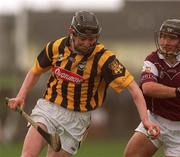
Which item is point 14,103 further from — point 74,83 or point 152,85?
point 152,85

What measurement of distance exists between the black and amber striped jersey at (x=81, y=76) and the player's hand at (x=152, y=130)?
581 millimetres

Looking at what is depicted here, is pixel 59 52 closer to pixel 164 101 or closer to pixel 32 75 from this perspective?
pixel 32 75

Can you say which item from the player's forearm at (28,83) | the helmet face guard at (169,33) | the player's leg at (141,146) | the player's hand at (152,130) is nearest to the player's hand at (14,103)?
the player's forearm at (28,83)

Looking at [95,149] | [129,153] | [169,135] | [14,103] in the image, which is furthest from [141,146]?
[95,149]

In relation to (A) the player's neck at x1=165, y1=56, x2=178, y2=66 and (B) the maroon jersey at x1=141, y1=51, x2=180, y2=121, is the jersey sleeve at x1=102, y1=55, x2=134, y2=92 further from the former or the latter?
(A) the player's neck at x1=165, y1=56, x2=178, y2=66

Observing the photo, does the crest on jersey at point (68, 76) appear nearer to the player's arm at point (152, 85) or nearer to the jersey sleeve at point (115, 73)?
the jersey sleeve at point (115, 73)

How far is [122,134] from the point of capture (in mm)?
25188

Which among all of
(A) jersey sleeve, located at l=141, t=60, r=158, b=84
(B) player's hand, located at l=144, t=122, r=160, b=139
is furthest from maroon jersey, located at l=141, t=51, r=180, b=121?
(B) player's hand, located at l=144, t=122, r=160, b=139

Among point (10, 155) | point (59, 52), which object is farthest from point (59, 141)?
point (10, 155)

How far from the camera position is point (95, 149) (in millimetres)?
21484

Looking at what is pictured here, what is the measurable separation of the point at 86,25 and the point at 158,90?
1007 mm

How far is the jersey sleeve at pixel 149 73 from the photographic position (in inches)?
388

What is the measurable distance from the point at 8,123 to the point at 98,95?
547 inches

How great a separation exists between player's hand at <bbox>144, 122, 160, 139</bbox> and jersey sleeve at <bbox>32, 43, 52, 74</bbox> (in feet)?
4.63
